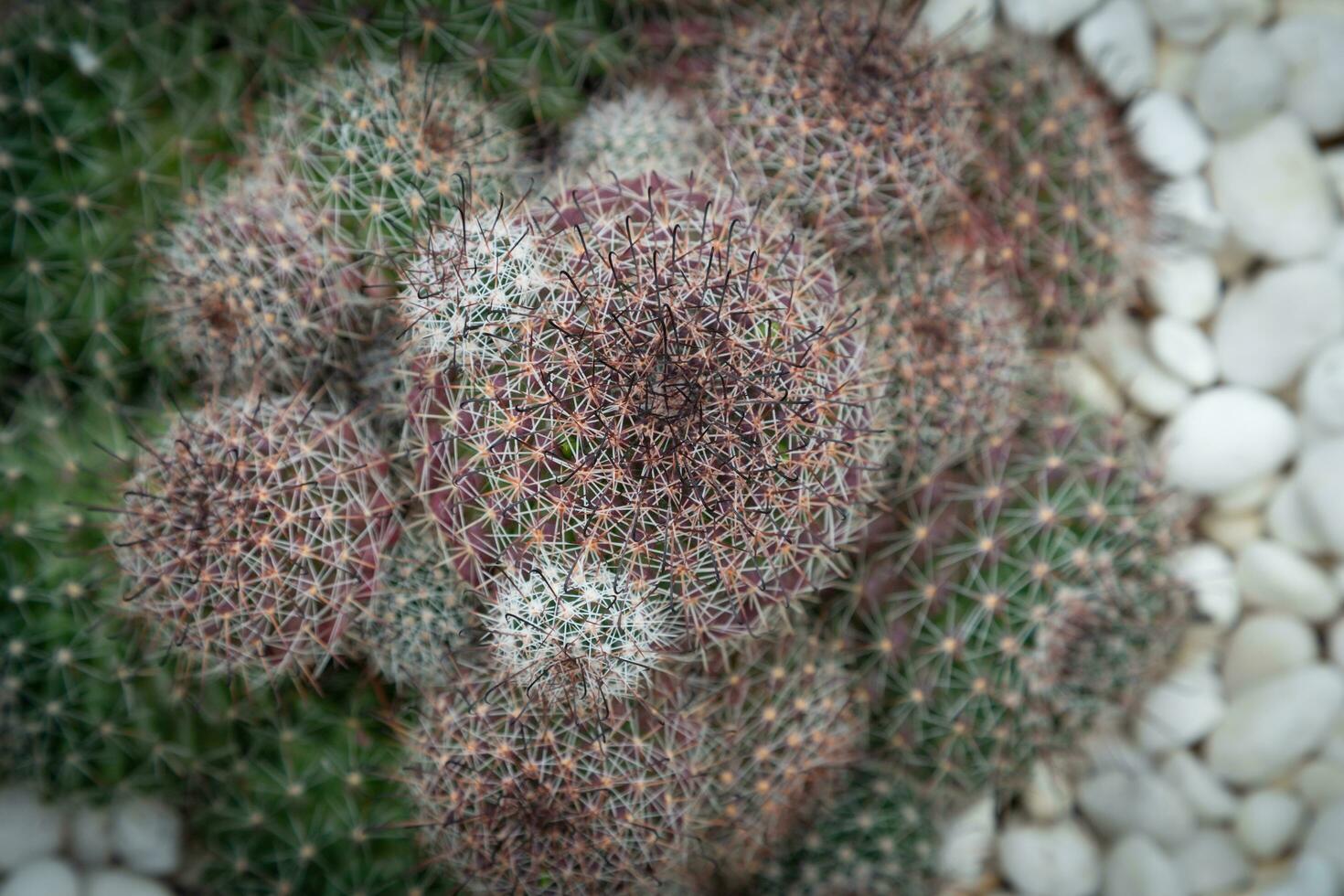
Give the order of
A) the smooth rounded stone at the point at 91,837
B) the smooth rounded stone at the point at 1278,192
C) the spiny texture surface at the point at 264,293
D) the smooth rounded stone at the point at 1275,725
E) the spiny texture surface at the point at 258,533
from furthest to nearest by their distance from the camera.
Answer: the smooth rounded stone at the point at 1278,192 < the smooth rounded stone at the point at 91,837 < the smooth rounded stone at the point at 1275,725 < the spiny texture surface at the point at 264,293 < the spiny texture surface at the point at 258,533

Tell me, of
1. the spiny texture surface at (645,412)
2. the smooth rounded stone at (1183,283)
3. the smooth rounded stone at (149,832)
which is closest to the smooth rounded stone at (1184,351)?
the smooth rounded stone at (1183,283)

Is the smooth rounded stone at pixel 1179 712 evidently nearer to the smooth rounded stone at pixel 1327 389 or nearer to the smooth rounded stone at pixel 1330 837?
the smooth rounded stone at pixel 1330 837

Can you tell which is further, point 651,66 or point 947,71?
point 651,66

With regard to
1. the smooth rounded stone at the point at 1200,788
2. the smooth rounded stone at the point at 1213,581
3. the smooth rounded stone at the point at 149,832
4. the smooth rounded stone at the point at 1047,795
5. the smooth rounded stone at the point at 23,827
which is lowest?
the smooth rounded stone at the point at 23,827

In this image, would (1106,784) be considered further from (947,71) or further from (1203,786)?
(947,71)

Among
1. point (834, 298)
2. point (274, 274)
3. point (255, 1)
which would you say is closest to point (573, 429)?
point (834, 298)

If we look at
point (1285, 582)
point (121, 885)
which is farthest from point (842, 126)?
point (121, 885)

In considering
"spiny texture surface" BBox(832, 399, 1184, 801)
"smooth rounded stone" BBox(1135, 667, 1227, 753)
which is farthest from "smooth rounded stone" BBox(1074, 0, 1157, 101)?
"smooth rounded stone" BBox(1135, 667, 1227, 753)

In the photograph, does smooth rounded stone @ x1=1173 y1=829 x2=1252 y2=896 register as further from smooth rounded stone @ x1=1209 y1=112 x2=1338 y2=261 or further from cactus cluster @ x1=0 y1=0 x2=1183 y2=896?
smooth rounded stone @ x1=1209 y1=112 x2=1338 y2=261
